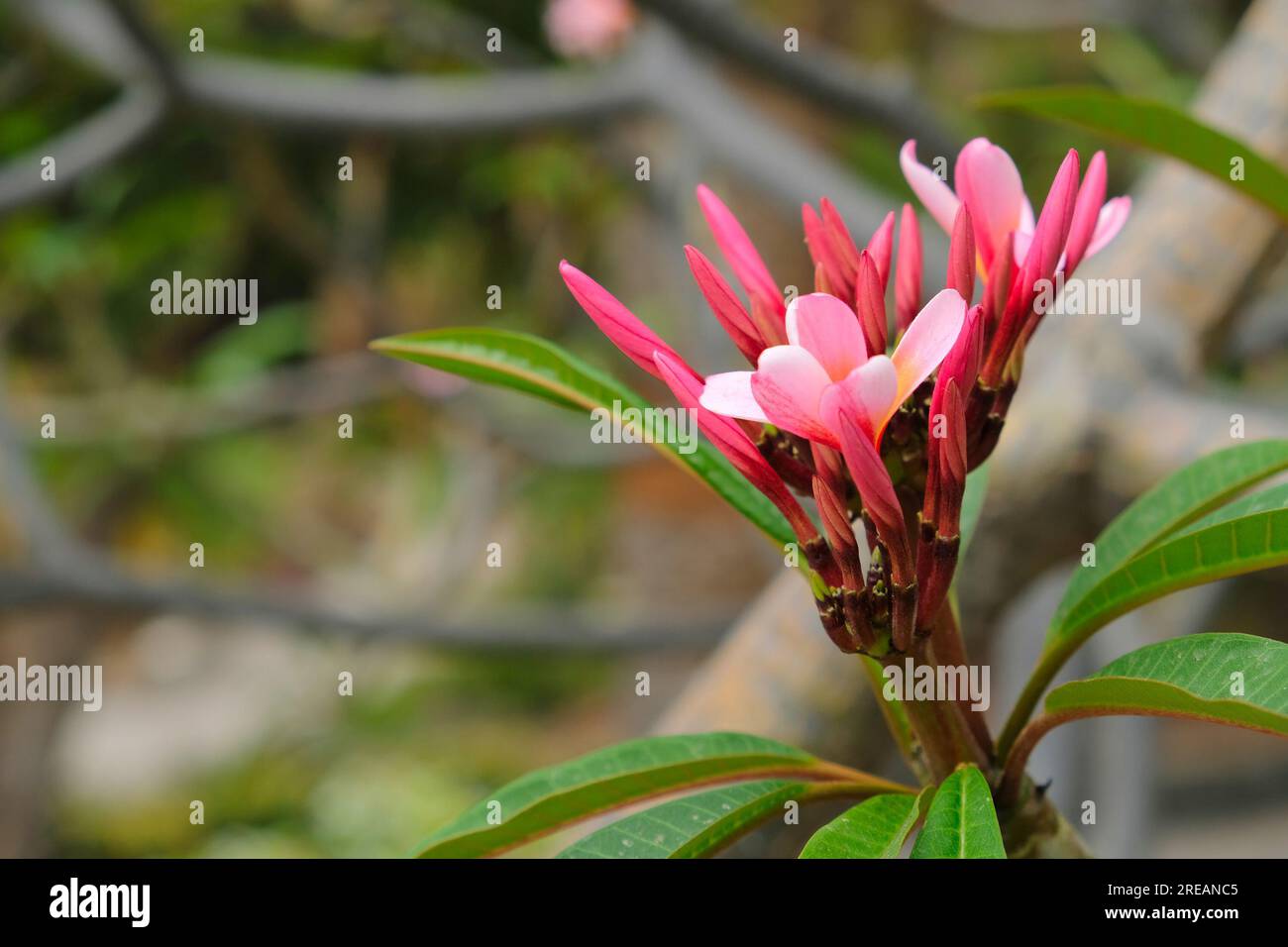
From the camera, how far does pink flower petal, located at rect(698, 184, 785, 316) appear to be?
40cm

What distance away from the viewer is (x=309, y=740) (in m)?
4.03

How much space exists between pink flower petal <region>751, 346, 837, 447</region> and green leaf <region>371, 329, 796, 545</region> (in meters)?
0.10

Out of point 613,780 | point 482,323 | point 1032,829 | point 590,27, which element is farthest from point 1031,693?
point 482,323

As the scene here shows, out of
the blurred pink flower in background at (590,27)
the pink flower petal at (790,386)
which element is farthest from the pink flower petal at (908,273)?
the blurred pink flower in background at (590,27)

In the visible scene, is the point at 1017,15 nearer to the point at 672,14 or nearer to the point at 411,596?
the point at 672,14

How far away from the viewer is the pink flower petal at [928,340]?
1.06ft

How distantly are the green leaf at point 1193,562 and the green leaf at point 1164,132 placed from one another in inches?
6.6

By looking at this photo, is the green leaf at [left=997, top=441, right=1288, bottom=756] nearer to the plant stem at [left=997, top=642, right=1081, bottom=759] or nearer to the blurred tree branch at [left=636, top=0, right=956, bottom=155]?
the plant stem at [left=997, top=642, right=1081, bottom=759]

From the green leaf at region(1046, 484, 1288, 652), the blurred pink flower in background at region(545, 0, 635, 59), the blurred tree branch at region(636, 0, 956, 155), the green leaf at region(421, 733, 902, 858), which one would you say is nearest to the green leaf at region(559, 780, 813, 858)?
the green leaf at region(421, 733, 902, 858)

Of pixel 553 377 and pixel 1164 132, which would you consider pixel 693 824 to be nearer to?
pixel 553 377

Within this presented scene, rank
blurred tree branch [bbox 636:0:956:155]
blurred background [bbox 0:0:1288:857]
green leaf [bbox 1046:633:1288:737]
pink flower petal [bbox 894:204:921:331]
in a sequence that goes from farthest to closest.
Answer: blurred tree branch [bbox 636:0:956:155]
blurred background [bbox 0:0:1288:857]
pink flower petal [bbox 894:204:921:331]
green leaf [bbox 1046:633:1288:737]

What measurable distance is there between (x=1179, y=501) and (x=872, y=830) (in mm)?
195
